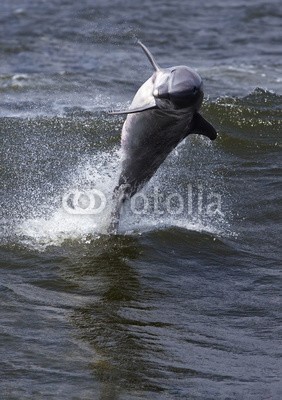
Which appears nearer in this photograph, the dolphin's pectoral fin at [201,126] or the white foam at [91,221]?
the dolphin's pectoral fin at [201,126]

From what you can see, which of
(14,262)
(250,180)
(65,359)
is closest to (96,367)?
(65,359)

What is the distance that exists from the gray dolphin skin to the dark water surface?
2.46 feet

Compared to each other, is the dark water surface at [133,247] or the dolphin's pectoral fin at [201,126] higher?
the dolphin's pectoral fin at [201,126]

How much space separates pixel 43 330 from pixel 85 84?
31.6ft

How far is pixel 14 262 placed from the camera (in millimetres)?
9594

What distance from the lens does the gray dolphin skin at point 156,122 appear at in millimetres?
8477

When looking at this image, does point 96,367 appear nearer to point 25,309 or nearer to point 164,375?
point 164,375

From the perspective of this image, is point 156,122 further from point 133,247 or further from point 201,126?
point 133,247

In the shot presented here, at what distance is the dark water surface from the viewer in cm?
753

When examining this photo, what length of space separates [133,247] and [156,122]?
1.72 metres
